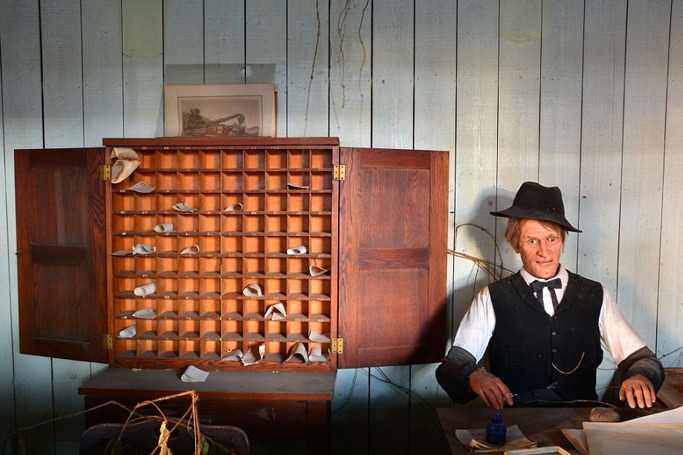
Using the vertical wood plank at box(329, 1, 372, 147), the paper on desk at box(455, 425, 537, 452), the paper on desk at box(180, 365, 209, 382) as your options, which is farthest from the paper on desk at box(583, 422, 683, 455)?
the vertical wood plank at box(329, 1, 372, 147)

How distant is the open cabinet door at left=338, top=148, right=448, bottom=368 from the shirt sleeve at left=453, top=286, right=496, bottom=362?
0.83 feet

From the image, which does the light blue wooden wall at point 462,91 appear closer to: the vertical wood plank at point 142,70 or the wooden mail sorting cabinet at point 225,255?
the vertical wood plank at point 142,70

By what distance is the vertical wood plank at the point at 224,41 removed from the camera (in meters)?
2.55

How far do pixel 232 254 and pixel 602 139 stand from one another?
7.05 ft

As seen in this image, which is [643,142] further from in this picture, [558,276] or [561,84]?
[558,276]

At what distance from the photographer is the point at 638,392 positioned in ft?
5.41

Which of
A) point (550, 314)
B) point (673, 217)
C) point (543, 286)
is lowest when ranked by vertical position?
point (550, 314)

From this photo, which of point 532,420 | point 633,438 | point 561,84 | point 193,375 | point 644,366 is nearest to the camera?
point 633,438

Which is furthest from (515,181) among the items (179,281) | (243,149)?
(179,281)

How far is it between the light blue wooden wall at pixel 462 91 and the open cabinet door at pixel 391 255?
0.29 metres

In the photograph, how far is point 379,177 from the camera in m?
2.26

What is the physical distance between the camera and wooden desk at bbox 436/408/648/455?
1.41 metres

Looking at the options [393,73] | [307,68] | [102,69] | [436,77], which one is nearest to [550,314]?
[436,77]

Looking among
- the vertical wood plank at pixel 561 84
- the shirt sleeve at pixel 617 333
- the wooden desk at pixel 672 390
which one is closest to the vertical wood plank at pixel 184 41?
the vertical wood plank at pixel 561 84
